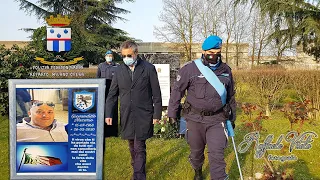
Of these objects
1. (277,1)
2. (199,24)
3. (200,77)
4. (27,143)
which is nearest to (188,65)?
(200,77)

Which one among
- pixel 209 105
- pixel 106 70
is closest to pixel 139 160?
pixel 209 105

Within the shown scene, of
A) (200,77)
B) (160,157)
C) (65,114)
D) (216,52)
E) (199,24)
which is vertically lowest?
(160,157)

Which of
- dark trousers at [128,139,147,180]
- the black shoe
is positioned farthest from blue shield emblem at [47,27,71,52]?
the black shoe

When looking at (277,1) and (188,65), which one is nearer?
(188,65)

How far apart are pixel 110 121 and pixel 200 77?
1225mm

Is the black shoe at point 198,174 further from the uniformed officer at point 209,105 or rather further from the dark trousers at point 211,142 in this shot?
the uniformed officer at point 209,105

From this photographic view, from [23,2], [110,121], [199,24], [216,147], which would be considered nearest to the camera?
[216,147]

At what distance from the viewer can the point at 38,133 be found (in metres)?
3.96

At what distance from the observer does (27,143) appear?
3.97 m

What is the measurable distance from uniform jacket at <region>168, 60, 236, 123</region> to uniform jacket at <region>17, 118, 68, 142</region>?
128 cm

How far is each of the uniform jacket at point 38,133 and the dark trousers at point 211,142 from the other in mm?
1484

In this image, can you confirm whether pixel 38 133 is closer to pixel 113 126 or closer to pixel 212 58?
pixel 113 126

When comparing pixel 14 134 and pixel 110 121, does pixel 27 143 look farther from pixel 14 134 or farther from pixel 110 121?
pixel 110 121

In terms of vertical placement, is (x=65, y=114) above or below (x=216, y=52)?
below
